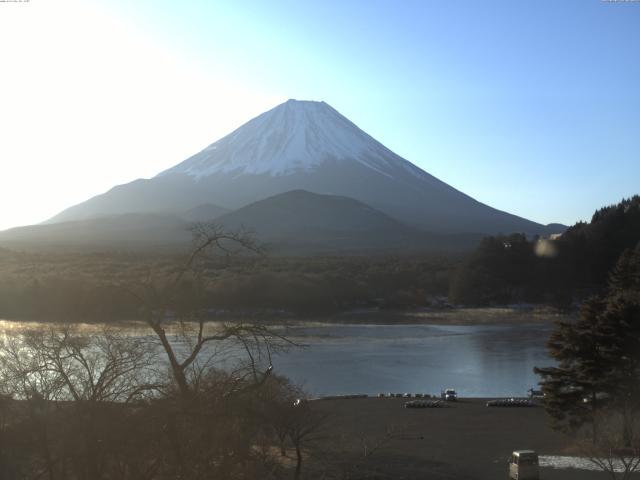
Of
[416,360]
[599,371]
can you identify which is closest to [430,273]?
[416,360]

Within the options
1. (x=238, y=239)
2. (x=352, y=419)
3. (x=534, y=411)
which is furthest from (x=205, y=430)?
(x=534, y=411)

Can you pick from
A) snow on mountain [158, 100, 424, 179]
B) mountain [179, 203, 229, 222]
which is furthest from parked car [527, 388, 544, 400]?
snow on mountain [158, 100, 424, 179]

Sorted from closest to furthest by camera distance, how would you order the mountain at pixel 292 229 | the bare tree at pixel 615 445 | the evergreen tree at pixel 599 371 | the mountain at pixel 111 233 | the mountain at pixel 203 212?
1. the bare tree at pixel 615 445
2. the evergreen tree at pixel 599 371
3. the mountain at pixel 111 233
4. the mountain at pixel 292 229
5. the mountain at pixel 203 212

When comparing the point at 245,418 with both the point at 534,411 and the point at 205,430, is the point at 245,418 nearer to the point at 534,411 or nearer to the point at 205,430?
the point at 205,430

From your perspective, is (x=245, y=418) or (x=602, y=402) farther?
(x=602, y=402)

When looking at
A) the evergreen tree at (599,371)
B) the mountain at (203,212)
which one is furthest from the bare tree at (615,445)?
the mountain at (203,212)

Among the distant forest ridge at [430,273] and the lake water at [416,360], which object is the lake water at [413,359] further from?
the distant forest ridge at [430,273]
